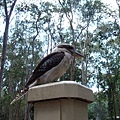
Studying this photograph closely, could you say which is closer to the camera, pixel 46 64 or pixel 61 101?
pixel 61 101

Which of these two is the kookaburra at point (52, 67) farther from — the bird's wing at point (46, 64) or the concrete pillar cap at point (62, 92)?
the concrete pillar cap at point (62, 92)

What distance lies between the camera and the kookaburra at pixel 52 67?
4.48ft

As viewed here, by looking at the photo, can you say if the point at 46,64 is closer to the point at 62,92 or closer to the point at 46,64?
the point at 46,64

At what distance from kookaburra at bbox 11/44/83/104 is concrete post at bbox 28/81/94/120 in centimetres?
31

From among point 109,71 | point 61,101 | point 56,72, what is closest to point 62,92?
point 61,101

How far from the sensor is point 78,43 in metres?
18.9

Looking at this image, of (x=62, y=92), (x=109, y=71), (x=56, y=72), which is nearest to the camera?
(x=62, y=92)

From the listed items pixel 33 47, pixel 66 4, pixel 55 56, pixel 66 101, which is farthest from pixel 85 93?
pixel 33 47

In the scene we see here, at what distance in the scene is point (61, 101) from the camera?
100 centimetres

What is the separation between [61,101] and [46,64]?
1.67 feet

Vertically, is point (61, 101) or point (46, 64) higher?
point (46, 64)

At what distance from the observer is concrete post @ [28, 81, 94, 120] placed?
97 cm

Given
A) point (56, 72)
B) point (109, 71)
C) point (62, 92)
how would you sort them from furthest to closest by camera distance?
point (109, 71)
point (56, 72)
point (62, 92)

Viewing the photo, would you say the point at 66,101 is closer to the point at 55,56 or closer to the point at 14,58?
the point at 55,56
